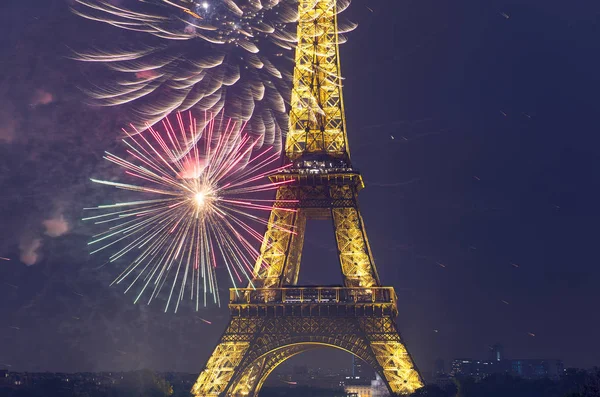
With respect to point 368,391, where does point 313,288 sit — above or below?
below

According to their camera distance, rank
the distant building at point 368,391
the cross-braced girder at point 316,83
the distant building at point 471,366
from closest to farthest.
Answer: the cross-braced girder at point 316,83 < the distant building at point 368,391 < the distant building at point 471,366

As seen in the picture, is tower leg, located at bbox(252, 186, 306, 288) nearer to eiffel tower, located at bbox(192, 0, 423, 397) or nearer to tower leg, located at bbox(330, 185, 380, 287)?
eiffel tower, located at bbox(192, 0, 423, 397)

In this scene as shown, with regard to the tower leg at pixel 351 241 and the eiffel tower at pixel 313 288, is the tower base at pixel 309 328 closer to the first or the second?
the eiffel tower at pixel 313 288

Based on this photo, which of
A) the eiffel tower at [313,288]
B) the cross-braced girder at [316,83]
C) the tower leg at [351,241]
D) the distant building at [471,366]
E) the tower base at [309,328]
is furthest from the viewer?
the distant building at [471,366]

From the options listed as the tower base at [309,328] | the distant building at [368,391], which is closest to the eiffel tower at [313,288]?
the tower base at [309,328]

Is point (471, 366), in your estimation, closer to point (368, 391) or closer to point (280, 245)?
point (368, 391)

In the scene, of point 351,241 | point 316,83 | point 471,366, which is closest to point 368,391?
point 471,366

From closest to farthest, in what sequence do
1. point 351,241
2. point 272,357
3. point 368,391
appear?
1. point 351,241
2. point 272,357
3. point 368,391

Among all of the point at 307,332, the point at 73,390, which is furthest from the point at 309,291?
the point at 73,390

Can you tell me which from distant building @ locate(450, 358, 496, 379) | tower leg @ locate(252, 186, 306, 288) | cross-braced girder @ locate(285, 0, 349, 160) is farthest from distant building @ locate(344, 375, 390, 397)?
cross-braced girder @ locate(285, 0, 349, 160)
